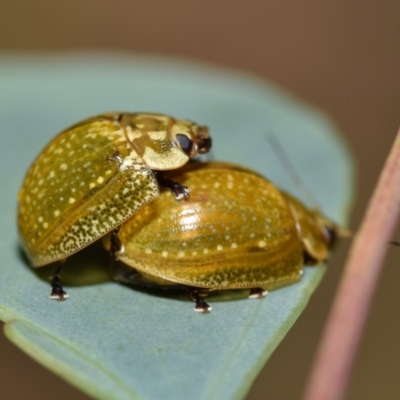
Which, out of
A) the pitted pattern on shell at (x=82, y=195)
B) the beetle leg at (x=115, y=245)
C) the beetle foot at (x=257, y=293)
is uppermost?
the pitted pattern on shell at (x=82, y=195)

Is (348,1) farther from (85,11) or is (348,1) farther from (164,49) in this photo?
(85,11)

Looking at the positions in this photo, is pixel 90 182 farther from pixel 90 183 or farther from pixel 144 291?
pixel 144 291

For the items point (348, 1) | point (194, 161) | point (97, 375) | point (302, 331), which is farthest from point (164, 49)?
point (97, 375)

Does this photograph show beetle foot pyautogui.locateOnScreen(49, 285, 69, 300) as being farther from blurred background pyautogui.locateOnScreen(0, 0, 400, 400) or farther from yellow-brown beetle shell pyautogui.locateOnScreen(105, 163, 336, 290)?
blurred background pyautogui.locateOnScreen(0, 0, 400, 400)

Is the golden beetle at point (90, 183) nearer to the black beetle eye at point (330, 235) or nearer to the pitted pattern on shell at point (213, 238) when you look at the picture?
the pitted pattern on shell at point (213, 238)

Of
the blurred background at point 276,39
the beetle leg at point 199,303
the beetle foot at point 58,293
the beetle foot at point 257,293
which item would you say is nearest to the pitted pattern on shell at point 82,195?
the beetle foot at point 58,293

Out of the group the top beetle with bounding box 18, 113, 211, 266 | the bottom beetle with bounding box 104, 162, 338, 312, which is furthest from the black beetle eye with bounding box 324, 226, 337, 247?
the top beetle with bounding box 18, 113, 211, 266

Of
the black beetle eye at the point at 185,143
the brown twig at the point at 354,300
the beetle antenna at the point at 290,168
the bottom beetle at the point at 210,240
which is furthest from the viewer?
the beetle antenna at the point at 290,168
